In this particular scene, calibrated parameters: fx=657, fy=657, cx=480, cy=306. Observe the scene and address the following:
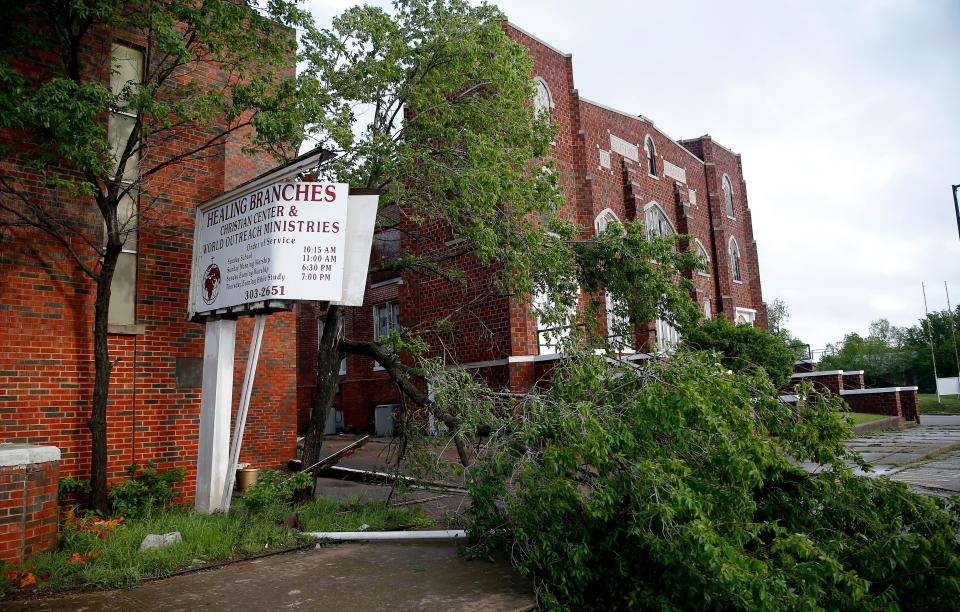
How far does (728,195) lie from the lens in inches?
1275

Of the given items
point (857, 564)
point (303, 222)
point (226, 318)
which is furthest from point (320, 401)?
point (857, 564)

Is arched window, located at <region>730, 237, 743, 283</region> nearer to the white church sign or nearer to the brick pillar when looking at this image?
the white church sign

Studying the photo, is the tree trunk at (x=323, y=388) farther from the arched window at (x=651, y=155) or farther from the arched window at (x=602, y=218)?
the arched window at (x=651, y=155)

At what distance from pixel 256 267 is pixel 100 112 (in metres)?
2.62

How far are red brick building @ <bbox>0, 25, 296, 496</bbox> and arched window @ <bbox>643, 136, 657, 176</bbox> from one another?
18980mm

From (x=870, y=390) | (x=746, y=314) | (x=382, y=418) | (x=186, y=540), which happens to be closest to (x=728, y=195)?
(x=746, y=314)

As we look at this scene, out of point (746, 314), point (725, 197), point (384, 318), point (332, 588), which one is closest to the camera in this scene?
point (332, 588)

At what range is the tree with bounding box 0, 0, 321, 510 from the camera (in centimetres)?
668

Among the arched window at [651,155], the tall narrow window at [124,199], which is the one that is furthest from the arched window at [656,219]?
the tall narrow window at [124,199]

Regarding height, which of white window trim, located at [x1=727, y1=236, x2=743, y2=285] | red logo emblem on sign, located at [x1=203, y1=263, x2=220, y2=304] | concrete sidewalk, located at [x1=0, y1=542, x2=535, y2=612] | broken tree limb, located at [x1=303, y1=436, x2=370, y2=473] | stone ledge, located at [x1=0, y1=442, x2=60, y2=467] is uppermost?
white window trim, located at [x1=727, y1=236, x2=743, y2=285]

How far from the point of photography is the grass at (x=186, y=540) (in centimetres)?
567

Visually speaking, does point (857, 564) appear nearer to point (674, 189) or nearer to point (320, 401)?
point (320, 401)

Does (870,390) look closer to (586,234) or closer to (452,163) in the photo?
(586,234)

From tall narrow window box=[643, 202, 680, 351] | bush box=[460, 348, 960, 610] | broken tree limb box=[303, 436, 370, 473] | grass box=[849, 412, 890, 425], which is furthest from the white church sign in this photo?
tall narrow window box=[643, 202, 680, 351]
